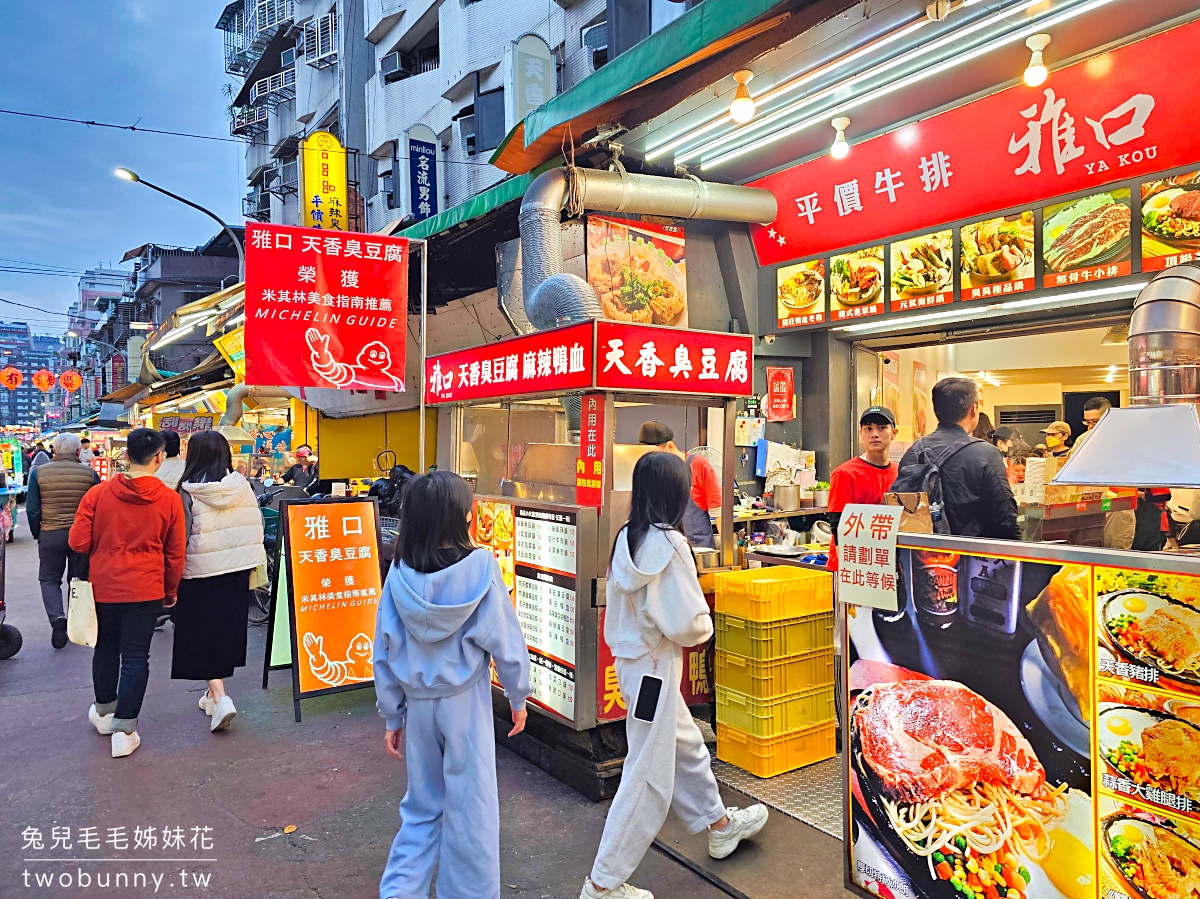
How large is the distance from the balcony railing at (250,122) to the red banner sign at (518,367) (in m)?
28.2

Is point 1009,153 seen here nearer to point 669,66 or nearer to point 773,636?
point 669,66

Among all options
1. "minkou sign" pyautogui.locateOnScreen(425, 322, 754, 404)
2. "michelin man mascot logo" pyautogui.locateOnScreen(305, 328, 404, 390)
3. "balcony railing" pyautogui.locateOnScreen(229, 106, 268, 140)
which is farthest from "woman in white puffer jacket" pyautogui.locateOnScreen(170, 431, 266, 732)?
"balcony railing" pyautogui.locateOnScreen(229, 106, 268, 140)

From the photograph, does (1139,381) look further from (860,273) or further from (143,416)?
(143,416)

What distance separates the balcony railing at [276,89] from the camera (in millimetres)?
26516

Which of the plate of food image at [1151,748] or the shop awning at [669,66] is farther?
the shop awning at [669,66]

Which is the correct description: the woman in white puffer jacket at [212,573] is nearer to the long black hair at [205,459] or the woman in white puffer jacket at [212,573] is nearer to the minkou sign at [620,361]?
the long black hair at [205,459]

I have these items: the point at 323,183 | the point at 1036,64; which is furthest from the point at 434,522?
the point at 323,183

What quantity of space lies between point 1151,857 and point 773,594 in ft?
7.64

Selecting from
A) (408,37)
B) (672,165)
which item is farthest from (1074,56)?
(408,37)

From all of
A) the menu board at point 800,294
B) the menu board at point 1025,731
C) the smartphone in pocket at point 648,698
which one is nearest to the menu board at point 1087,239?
the menu board at point 800,294

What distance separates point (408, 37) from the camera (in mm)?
18984

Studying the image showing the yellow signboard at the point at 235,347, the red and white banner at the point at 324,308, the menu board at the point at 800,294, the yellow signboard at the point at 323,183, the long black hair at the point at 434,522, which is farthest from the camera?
the yellow signboard at the point at 323,183

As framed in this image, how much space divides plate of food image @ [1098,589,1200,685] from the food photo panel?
0.25ft

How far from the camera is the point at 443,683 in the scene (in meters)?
3.05
